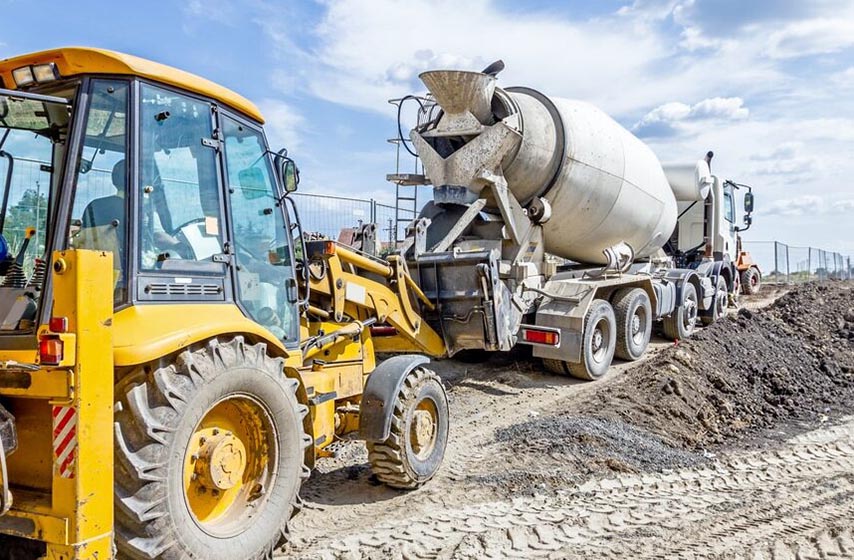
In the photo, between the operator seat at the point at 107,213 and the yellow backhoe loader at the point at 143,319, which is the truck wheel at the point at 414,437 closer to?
the yellow backhoe loader at the point at 143,319

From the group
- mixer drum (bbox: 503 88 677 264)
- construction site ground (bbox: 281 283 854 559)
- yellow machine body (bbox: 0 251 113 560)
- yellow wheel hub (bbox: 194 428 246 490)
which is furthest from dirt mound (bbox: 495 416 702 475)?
yellow machine body (bbox: 0 251 113 560)

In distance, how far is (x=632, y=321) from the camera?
10.3 meters

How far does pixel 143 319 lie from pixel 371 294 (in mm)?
2859

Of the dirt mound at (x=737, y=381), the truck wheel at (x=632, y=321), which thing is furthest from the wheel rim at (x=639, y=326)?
the dirt mound at (x=737, y=381)

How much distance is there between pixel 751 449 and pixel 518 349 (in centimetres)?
390

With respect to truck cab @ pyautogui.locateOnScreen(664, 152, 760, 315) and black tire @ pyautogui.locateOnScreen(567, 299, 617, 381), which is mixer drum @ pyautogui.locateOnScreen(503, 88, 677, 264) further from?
truck cab @ pyautogui.locateOnScreen(664, 152, 760, 315)

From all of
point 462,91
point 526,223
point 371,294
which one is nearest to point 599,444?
point 371,294

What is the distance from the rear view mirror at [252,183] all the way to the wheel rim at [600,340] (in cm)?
599

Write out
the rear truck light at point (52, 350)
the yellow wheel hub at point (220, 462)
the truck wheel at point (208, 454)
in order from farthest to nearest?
the yellow wheel hub at point (220, 462)
the truck wheel at point (208, 454)
the rear truck light at point (52, 350)

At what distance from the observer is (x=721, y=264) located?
14.7 m

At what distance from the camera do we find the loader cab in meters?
3.38

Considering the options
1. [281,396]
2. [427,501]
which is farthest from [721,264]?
[281,396]

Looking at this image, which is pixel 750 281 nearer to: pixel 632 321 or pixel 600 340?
pixel 632 321

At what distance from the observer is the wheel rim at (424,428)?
5230 mm
